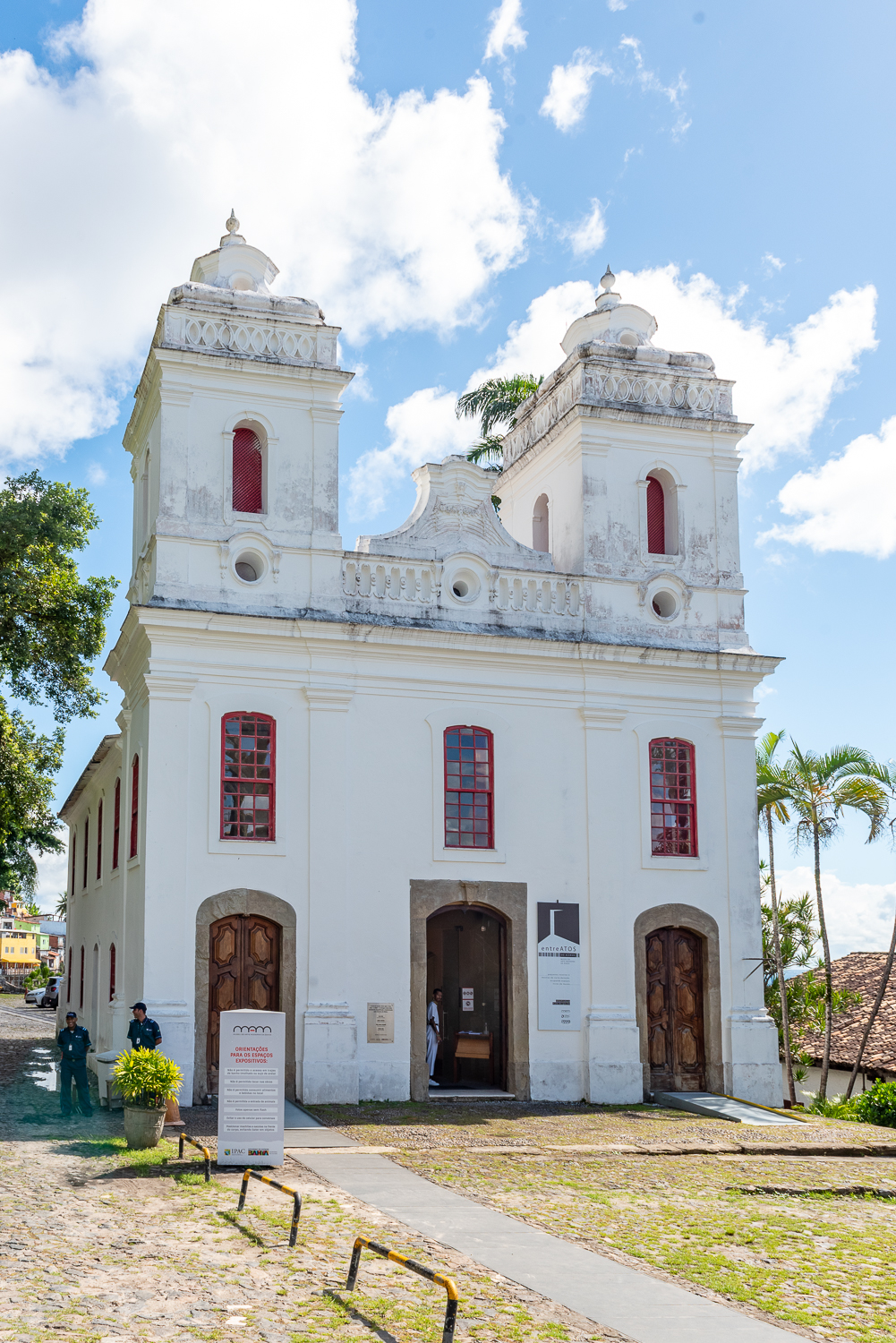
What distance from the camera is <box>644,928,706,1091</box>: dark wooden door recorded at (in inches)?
838

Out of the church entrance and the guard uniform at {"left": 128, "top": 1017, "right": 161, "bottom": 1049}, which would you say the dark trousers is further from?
the church entrance

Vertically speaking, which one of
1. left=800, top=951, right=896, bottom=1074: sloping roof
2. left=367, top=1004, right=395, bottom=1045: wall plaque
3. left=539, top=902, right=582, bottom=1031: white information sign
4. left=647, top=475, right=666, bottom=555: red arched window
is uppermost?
left=647, top=475, right=666, bottom=555: red arched window

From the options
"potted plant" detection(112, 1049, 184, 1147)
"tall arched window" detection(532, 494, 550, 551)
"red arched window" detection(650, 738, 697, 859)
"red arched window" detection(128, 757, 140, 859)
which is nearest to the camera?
"potted plant" detection(112, 1049, 184, 1147)

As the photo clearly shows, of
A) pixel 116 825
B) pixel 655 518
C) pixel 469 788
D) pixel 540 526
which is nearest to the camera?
pixel 469 788

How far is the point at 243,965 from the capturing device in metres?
19.4

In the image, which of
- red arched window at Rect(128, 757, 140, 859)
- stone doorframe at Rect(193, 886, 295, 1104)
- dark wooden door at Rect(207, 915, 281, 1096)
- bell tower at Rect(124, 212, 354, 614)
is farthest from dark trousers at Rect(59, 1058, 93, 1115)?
bell tower at Rect(124, 212, 354, 614)

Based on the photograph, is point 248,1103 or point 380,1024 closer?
point 248,1103

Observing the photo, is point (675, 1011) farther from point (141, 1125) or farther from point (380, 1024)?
point (141, 1125)

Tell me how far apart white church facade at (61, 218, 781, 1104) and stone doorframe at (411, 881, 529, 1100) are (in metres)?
0.04

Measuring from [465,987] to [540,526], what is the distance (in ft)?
28.6

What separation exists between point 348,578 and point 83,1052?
26.2 feet

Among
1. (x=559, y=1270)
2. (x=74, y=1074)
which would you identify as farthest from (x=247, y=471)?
(x=559, y=1270)

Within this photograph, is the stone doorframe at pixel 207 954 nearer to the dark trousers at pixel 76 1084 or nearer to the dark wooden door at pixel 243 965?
the dark wooden door at pixel 243 965

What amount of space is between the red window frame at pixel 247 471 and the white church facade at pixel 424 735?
43mm
